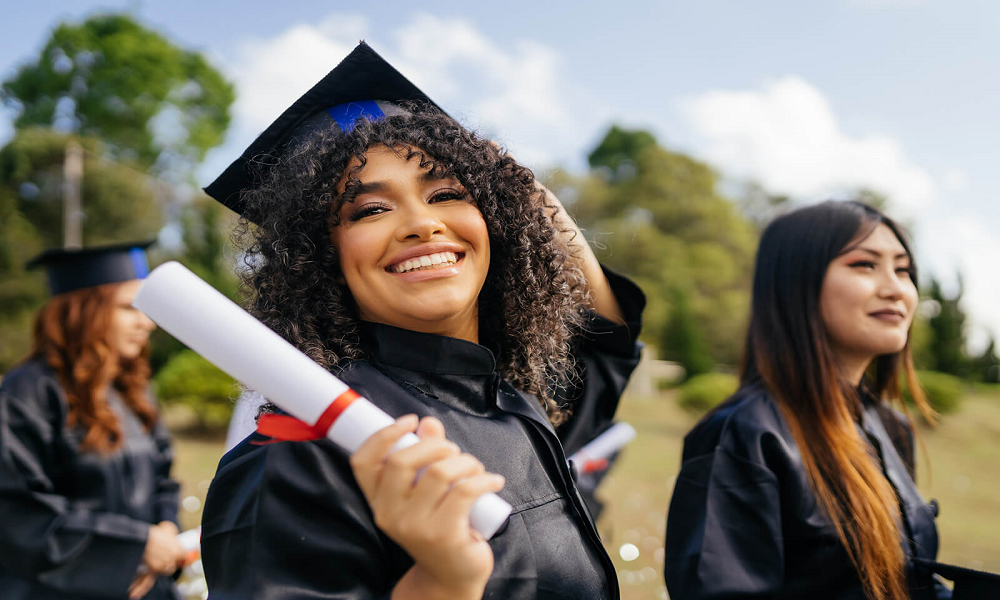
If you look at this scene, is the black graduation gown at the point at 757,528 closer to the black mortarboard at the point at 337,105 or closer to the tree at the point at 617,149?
the black mortarboard at the point at 337,105

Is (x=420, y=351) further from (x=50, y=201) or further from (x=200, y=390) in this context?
(x=50, y=201)

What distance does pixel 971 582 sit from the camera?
2.04m

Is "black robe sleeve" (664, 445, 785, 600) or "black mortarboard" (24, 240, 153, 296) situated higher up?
"black mortarboard" (24, 240, 153, 296)

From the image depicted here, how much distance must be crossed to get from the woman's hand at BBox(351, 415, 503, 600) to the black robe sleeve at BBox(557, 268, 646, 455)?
43.1 inches

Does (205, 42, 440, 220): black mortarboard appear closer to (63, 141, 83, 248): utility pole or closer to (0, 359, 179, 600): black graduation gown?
(0, 359, 179, 600): black graduation gown

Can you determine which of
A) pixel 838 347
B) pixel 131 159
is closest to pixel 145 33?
pixel 131 159

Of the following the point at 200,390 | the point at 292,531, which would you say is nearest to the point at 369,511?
the point at 292,531

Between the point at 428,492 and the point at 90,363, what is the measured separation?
3.37m

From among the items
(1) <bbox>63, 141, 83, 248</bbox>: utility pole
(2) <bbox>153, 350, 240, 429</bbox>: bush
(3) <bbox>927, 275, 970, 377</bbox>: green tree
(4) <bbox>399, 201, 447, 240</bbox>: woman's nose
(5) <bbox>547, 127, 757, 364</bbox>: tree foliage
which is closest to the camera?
(4) <bbox>399, 201, 447, 240</bbox>: woman's nose

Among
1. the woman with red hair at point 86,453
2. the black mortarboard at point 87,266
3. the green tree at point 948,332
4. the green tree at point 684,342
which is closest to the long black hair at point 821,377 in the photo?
the woman with red hair at point 86,453

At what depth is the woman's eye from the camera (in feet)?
5.02

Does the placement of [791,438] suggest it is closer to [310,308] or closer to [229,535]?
[310,308]

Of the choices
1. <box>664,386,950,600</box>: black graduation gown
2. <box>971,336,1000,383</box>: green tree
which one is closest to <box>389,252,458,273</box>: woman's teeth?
<box>664,386,950,600</box>: black graduation gown

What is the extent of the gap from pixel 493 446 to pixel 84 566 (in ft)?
8.51
